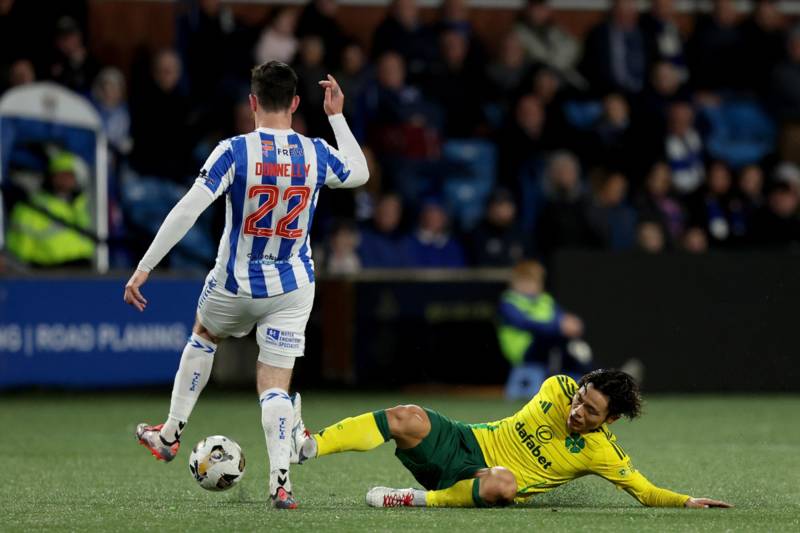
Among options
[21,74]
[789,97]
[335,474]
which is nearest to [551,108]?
[789,97]

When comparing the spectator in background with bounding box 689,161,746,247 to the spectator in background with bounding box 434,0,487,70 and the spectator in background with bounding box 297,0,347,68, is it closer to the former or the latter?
the spectator in background with bounding box 434,0,487,70

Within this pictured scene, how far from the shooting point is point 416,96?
47.7 ft

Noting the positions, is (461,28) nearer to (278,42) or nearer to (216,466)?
(278,42)

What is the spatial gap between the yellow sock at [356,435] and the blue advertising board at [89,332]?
6307mm

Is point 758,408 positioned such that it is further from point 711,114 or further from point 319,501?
point 319,501

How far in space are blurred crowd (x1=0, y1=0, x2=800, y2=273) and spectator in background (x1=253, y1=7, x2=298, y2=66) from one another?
0.6 inches

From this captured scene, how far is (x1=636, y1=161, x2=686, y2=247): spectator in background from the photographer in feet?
47.7

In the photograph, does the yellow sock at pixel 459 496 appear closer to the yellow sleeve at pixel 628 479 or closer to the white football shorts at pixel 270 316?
the yellow sleeve at pixel 628 479

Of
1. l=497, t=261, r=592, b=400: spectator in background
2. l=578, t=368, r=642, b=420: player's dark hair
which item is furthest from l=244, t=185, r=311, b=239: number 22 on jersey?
l=497, t=261, r=592, b=400: spectator in background

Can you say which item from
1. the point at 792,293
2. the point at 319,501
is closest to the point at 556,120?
the point at 792,293

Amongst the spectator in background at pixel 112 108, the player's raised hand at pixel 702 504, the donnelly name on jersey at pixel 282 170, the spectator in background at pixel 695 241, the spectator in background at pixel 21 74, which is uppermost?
the spectator in background at pixel 21 74

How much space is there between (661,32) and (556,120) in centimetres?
189

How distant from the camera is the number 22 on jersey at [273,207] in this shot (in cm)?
646

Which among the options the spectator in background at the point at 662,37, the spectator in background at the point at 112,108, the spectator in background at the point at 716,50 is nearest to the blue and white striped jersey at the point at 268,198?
the spectator in background at the point at 112,108
